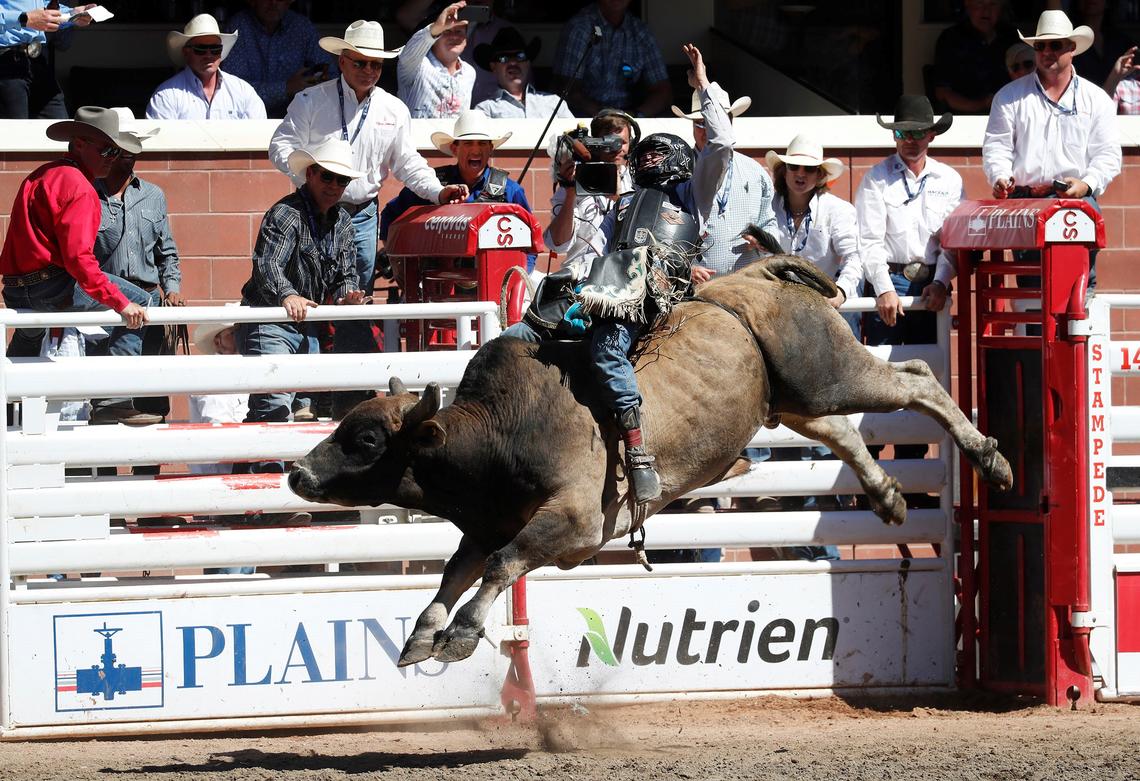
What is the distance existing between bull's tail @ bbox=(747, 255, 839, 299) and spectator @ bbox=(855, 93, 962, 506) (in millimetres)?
736

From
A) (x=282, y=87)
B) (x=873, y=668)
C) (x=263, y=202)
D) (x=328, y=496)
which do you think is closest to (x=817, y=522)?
(x=873, y=668)

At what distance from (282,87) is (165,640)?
5340mm

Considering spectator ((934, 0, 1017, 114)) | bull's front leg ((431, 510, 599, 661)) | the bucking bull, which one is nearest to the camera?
bull's front leg ((431, 510, 599, 661))

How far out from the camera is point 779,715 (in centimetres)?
787

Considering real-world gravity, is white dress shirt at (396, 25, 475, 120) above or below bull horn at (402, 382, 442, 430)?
above

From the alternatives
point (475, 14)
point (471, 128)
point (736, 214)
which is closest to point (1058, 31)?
point (736, 214)

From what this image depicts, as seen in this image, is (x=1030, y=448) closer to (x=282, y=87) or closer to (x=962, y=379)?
(x=962, y=379)

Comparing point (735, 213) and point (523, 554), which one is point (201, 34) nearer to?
point (735, 213)

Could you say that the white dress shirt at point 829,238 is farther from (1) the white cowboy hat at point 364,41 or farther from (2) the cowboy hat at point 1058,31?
(1) the white cowboy hat at point 364,41

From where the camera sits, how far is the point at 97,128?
8.34m

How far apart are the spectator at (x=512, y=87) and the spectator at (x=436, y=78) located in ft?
1.10

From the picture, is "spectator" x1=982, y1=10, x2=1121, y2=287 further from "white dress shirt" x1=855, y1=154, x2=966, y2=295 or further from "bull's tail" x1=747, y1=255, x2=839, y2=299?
"bull's tail" x1=747, y1=255, x2=839, y2=299

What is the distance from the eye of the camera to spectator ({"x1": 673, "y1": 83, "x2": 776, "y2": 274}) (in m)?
8.48

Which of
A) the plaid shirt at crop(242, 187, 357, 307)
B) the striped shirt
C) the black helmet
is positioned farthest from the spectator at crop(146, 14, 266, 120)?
the black helmet
